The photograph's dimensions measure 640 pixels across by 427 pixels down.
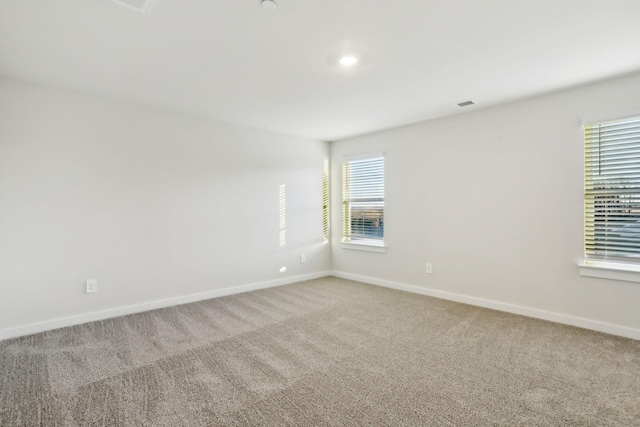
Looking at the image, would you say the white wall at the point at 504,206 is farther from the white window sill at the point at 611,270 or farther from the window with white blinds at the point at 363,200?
the window with white blinds at the point at 363,200

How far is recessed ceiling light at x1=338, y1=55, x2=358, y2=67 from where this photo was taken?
7.92ft

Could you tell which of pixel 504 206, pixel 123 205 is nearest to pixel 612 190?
pixel 504 206

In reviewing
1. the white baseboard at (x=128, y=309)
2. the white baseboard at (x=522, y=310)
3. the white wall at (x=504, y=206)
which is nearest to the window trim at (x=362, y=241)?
the white wall at (x=504, y=206)

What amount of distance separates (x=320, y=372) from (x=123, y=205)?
2.74 m

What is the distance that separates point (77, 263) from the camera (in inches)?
124

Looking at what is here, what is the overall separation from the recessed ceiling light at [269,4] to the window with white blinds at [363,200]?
3.12 metres

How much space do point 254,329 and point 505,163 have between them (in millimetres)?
3217

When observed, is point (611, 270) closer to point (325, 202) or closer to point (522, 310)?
point (522, 310)

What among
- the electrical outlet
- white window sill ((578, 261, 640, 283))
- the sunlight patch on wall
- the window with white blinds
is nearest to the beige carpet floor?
the electrical outlet

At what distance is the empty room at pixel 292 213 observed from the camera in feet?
A: 6.27

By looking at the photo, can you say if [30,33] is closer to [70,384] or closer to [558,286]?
[70,384]

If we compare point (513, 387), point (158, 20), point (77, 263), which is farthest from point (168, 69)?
point (513, 387)

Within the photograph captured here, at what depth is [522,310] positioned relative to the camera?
3.37 meters

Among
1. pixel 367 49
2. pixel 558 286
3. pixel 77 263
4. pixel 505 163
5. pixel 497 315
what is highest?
pixel 367 49
